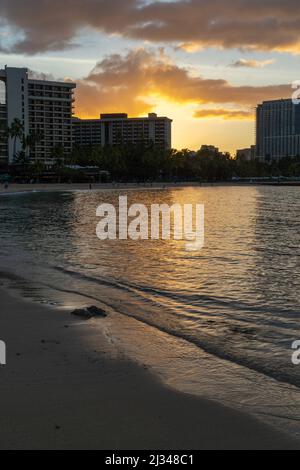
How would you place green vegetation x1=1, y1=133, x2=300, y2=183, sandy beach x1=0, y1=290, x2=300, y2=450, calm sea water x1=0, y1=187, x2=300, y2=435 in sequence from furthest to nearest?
green vegetation x1=1, y1=133, x2=300, y2=183
calm sea water x1=0, y1=187, x2=300, y2=435
sandy beach x1=0, y1=290, x2=300, y2=450

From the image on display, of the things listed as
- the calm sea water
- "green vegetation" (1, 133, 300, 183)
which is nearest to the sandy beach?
the calm sea water

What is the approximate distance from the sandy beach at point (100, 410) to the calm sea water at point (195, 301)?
471 millimetres

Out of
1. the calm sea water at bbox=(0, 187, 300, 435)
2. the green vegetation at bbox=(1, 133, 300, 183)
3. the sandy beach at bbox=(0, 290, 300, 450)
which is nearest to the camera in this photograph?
the sandy beach at bbox=(0, 290, 300, 450)

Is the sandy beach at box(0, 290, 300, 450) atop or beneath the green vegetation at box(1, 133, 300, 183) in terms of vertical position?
beneath

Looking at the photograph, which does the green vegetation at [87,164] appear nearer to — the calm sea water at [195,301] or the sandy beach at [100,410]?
the calm sea water at [195,301]

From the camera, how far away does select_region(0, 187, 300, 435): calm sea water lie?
7090 mm

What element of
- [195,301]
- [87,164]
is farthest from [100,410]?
[87,164]

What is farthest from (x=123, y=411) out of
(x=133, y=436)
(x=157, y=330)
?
(x=157, y=330)

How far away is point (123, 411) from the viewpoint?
5.63 meters

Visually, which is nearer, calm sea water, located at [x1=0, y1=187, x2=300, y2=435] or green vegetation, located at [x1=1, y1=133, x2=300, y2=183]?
calm sea water, located at [x1=0, y1=187, x2=300, y2=435]

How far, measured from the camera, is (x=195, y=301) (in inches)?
500

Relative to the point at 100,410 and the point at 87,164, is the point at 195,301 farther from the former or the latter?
the point at 87,164

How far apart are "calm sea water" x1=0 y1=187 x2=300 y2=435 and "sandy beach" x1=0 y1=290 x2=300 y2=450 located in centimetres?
47

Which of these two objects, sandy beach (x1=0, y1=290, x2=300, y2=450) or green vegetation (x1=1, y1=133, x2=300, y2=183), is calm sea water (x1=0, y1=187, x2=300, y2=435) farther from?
green vegetation (x1=1, y1=133, x2=300, y2=183)
